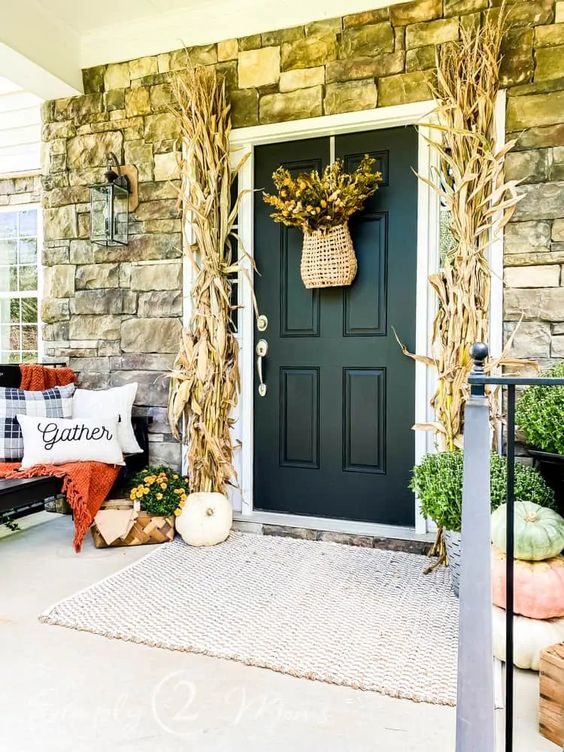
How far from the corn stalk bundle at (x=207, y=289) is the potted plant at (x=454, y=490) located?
1160 mm

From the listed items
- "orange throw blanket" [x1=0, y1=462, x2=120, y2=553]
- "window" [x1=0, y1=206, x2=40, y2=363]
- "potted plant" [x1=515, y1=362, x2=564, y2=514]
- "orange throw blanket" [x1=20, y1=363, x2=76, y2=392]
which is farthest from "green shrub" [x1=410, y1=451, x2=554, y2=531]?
"window" [x1=0, y1=206, x2=40, y2=363]

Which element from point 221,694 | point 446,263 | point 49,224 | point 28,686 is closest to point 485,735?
point 221,694

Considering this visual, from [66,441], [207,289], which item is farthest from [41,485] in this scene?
[207,289]

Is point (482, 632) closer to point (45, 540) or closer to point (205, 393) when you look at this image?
point (205, 393)

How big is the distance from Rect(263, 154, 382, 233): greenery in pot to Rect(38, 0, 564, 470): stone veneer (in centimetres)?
43

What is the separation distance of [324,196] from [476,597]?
211 cm

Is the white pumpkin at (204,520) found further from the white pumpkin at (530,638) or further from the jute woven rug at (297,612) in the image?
the white pumpkin at (530,638)

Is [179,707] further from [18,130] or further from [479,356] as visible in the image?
[18,130]

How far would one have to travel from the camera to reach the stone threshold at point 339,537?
271 centimetres

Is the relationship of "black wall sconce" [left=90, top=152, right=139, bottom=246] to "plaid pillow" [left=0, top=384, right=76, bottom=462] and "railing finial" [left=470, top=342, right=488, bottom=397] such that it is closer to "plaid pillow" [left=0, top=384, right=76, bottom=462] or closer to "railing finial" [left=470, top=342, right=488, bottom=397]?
"plaid pillow" [left=0, top=384, right=76, bottom=462]

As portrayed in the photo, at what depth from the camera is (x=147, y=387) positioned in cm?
331

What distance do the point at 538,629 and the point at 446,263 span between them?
1.58 metres

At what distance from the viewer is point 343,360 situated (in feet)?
9.82

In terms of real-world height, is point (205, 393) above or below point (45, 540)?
above
